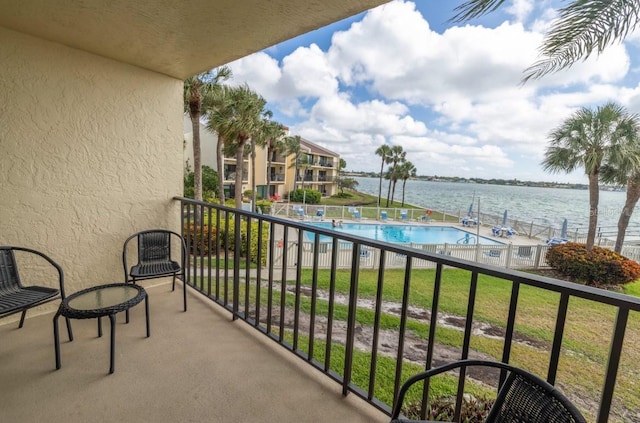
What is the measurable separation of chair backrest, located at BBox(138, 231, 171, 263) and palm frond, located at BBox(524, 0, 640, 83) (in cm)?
370

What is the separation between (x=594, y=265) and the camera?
9.98 metres

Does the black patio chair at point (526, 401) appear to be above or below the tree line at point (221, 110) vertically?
below

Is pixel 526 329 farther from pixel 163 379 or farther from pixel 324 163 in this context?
pixel 324 163

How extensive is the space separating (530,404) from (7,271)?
116 inches

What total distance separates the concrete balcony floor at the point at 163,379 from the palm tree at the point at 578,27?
2833 mm

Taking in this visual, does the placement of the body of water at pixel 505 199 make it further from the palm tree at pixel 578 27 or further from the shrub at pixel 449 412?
the shrub at pixel 449 412

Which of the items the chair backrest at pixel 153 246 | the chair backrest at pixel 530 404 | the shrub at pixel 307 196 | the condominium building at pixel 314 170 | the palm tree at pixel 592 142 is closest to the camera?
the chair backrest at pixel 530 404

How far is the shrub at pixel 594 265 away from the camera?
382 inches

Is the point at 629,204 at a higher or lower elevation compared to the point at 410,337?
higher

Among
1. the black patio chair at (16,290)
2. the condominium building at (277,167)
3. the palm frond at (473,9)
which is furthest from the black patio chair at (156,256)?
the condominium building at (277,167)

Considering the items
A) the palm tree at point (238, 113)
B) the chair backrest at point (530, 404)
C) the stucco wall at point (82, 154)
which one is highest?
the palm tree at point (238, 113)

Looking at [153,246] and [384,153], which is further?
[384,153]

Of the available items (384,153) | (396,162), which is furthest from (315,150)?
(396,162)

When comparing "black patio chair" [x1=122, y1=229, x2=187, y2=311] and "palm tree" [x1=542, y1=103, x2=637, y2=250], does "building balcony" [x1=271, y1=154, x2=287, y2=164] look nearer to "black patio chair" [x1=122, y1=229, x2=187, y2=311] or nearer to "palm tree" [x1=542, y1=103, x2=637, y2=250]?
"palm tree" [x1=542, y1=103, x2=637, y2=250]
